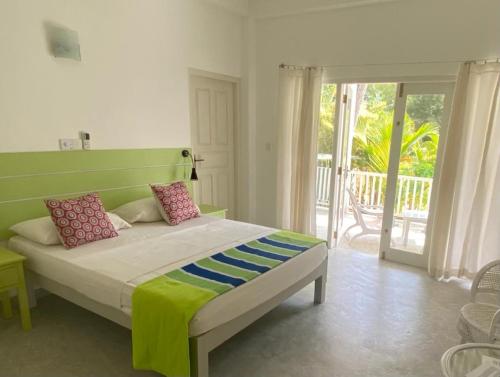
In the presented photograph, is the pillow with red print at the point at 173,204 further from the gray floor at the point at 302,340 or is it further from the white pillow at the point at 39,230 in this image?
the gray floor at the point at 302,340

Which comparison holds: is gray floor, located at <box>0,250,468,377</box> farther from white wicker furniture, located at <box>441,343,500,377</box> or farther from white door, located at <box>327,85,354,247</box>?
white door, located at <box>327,85,354,247</box>

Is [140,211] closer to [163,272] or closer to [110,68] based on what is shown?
[163,272]

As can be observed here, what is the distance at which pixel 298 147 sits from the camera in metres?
4.23

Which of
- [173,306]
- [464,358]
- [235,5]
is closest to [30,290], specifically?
[173,306]

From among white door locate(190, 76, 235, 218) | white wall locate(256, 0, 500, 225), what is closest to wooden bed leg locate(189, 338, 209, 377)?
white door locate(190, 76, 235, 218)

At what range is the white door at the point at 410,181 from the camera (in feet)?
11.3

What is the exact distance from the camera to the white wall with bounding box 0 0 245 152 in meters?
2.58

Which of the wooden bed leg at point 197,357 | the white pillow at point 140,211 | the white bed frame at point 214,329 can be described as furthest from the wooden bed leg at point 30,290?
the wooden bed leg at point 197,357

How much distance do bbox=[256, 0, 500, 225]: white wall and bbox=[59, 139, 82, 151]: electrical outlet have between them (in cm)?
242

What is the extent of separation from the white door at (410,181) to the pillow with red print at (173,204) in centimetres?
230

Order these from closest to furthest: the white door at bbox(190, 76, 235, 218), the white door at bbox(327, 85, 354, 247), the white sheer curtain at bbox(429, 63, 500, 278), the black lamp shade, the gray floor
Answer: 1. the gray floor
2. the white sheer curtain at bbox(429, 63, 500, 278)
3. the black lamp shade
4. the white door at bbox(327, 85, 354, 247)
5. the white door at bbox(190, 76, 235, 218)

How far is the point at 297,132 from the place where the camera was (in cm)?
423

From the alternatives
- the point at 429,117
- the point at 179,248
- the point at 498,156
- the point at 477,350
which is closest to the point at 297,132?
the point at 429,117

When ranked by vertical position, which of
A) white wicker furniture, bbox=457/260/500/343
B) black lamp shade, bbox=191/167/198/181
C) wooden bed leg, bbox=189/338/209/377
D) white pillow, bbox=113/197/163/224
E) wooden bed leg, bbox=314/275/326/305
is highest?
black lamp shade, bbox=191/167/198/181
